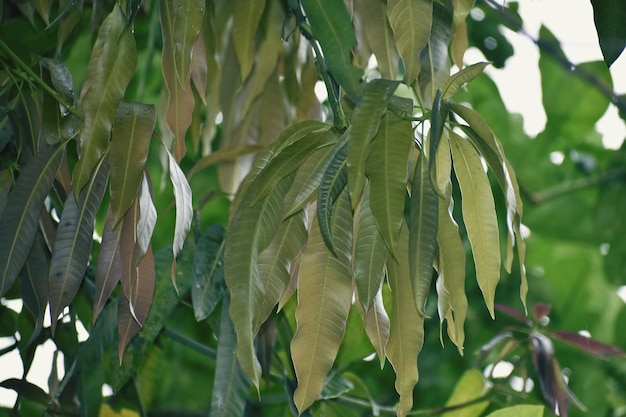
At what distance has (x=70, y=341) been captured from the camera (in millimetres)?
869

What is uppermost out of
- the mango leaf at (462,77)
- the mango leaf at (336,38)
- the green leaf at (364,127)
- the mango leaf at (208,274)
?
the mango leaf at (336,38)

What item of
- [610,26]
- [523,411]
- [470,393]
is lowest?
[470,393]

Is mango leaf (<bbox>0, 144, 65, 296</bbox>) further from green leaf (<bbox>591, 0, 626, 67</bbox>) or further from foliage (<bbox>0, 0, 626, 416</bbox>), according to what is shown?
green leaf (<bbox>591, 0, 626, 67</bbox>)

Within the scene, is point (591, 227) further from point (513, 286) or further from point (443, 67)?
point (443, 67)

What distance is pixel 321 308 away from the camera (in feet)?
1.79

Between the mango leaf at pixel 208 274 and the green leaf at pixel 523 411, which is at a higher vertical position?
the mango leaf at pixel 208 274

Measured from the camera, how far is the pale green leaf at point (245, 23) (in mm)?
715

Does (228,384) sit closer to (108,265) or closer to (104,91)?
(108,265)

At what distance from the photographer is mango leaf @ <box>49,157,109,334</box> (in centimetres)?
60

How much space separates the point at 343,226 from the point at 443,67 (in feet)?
0.59

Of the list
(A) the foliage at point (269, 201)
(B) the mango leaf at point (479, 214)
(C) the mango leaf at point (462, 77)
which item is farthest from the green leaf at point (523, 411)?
(C) the mango leaf at point (462, 77)

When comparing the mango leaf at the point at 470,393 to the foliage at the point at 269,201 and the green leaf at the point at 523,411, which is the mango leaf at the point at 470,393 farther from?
the green leaf at the point at 523,411

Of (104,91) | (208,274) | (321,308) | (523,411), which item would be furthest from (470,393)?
(104,91)

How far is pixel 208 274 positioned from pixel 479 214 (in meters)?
0.31
